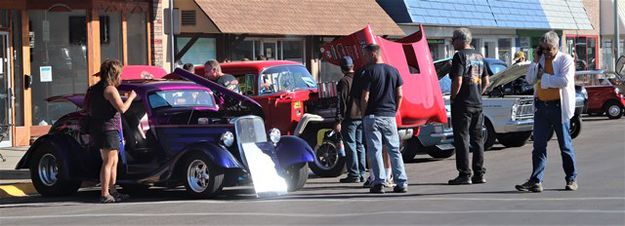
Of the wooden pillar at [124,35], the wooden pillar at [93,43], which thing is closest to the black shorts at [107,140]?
the wooden pillar at [93,43]

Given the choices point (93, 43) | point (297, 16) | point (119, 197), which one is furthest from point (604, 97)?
point (119, 197)

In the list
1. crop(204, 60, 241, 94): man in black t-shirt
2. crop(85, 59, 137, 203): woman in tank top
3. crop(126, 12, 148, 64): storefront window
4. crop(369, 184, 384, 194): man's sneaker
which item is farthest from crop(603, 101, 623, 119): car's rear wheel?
crop(85, 59, 137, 203): woman in tank top

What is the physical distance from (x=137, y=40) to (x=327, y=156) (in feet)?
25.0

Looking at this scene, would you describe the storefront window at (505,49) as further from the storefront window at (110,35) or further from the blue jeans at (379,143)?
the blue jeans at (379,143)

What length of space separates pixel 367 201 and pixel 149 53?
10591mm

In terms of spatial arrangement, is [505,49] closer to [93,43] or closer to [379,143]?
[93,43]

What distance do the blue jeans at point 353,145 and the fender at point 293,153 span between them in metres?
0.98

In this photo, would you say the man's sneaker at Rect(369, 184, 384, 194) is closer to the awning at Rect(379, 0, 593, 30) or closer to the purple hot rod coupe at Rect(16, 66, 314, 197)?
the purple hot rod coupe at Rect(16, 66, 314, 197)

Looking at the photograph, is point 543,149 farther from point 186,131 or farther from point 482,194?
point 186,131

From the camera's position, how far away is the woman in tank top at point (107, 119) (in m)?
12.0

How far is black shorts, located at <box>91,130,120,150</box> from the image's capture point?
1198 cm

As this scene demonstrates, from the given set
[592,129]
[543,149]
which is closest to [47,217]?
[543,149]

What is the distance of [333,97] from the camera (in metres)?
15.0

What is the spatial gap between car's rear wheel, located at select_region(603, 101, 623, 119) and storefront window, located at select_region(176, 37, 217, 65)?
1140cm
